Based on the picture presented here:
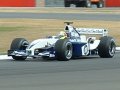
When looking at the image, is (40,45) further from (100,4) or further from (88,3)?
(100,4)

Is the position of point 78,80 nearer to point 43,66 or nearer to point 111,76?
point 111,76

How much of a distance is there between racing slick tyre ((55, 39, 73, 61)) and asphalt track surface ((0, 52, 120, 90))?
219mm

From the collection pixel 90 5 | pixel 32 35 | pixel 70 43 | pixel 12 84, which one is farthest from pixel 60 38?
pixel 90 5

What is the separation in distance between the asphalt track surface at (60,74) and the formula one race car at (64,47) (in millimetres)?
255

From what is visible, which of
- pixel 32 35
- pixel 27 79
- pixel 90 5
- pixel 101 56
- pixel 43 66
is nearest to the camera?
pixel 27 79

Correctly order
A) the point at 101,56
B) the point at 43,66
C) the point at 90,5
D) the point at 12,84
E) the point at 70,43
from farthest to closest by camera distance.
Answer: the point at 90,5
the point at 101,56
the point at 70,43
the point at 43,66
the point at 12,84

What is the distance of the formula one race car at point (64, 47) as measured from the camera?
17.7 meters

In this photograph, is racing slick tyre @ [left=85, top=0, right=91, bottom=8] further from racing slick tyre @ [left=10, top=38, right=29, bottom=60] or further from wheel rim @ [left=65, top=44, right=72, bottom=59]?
wheel rim @ [left=65, top=44, right=72, bottom=59]

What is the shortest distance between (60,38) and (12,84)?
6.14m

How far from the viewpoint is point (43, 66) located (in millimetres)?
16297

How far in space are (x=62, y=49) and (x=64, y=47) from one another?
0.09m

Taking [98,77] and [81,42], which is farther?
[81,42]

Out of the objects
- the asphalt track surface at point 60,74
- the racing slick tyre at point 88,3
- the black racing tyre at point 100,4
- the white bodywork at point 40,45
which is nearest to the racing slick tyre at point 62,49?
the asphalt track surface at point 60,74

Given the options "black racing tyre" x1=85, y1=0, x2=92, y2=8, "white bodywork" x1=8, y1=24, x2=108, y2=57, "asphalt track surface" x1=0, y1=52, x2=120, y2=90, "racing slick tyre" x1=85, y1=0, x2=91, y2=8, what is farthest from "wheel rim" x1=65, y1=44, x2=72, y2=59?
"black racing tyre" x1=85, y1=0, x2=92, y2=8
